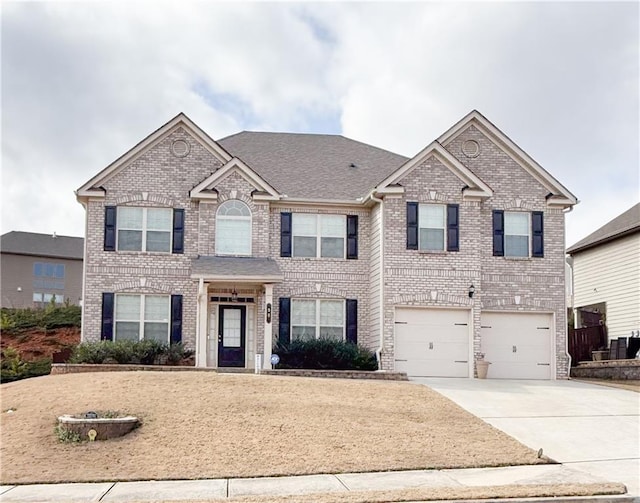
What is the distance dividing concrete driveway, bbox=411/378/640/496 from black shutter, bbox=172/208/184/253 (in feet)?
27.2

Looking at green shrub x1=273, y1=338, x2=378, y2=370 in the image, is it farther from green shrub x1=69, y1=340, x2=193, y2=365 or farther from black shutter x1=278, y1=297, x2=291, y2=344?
green shrub x1=69, y1=340, x2=193, y2=365

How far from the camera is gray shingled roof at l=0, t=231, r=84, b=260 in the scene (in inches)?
2226

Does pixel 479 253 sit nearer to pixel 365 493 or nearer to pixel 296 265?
pixel 296 265

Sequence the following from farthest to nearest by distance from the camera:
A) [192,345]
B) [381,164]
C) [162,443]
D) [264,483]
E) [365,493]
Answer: [381,164] → [192,345] → [162,443] → [264,483] → [365,493]

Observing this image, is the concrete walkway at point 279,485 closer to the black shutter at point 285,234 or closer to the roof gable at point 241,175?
the black shutter at point 285,234

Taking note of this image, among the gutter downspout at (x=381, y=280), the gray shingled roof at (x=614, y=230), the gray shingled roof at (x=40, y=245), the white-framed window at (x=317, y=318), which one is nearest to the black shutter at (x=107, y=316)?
the white-framed window at (x=317, y=318)

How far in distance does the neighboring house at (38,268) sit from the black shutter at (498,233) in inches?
1473

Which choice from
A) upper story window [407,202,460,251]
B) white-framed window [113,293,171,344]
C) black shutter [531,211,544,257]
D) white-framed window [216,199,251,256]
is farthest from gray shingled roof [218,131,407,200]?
white-framed window [113,293,171,344]

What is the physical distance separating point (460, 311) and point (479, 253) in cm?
185

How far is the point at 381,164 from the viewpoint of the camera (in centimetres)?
2875

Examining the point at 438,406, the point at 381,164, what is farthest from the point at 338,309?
the point at 438,406

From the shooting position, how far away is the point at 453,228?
25.1 metres

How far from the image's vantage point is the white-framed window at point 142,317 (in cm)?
2456

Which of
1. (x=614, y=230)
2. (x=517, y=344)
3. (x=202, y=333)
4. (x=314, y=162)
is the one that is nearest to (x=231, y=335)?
(x=202, y=333)
